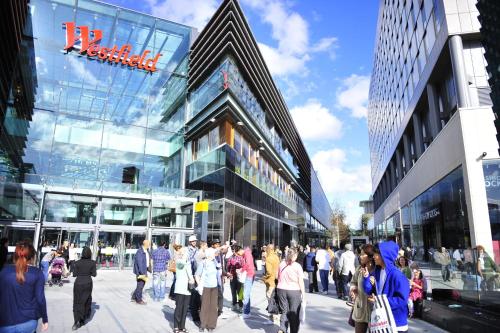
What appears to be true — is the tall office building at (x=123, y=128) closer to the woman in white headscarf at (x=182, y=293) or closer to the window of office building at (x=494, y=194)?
the window of office building at (x=494, y=194)

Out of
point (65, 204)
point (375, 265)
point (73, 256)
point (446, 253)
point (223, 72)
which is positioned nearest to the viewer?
point (375, 265)

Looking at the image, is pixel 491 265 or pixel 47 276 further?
pixel 47 276

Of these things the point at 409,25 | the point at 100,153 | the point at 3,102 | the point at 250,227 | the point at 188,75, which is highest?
the point at 409,25

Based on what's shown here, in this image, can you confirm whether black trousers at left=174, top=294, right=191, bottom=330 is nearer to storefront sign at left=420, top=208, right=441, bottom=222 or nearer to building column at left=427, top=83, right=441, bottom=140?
storefront sign at left=420, top=208, right=441, bottom=222

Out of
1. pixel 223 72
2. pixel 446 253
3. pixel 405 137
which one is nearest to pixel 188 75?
pixel 223 72

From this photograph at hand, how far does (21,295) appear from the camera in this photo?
4.10 m

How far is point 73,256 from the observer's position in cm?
1806

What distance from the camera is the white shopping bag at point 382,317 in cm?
403

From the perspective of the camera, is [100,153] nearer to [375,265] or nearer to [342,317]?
[342,317]

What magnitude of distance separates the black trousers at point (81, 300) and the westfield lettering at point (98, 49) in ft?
67.2

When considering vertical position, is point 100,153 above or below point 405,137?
below

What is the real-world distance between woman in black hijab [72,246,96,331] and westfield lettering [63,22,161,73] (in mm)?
20120

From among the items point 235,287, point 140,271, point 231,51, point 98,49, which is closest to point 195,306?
Result: point 235,287

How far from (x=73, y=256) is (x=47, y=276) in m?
4.64
